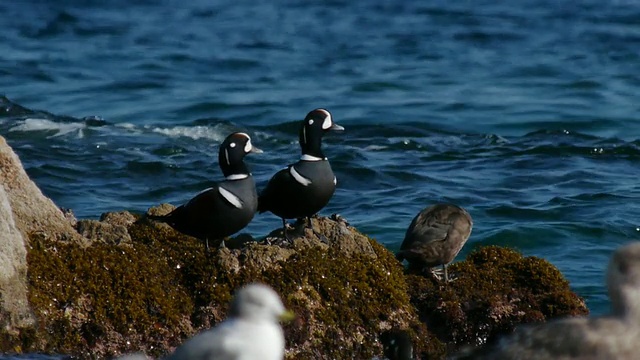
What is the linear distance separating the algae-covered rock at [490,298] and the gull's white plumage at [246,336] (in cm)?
326

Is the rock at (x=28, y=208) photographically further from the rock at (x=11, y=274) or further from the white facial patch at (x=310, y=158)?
the white facial patch at (x=310, y=158)

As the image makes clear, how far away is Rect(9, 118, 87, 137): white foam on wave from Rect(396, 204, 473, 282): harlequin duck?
1062 centimetres

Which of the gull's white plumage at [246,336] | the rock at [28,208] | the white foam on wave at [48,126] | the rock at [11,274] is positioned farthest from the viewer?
the white foam on wave at [48,126]

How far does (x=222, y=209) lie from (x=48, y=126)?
11600mm

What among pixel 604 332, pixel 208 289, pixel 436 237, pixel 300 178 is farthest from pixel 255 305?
pixel 436 237

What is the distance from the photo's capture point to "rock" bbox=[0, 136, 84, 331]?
8.60 meters

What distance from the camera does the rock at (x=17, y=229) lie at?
8602 millimetres

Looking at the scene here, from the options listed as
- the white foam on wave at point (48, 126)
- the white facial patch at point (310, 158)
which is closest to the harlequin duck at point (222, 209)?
the white facial patch at point (310, 158)

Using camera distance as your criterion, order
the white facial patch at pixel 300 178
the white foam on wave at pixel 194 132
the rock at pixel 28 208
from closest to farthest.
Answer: the rock at pixel 28 208, the white facial patch at pixel 300 178, the white foam on wave at pixel 194 132

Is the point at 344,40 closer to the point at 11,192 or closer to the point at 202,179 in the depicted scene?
the point at 202,179

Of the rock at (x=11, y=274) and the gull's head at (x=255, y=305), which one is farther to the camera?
the rock at (x=11, y=274)

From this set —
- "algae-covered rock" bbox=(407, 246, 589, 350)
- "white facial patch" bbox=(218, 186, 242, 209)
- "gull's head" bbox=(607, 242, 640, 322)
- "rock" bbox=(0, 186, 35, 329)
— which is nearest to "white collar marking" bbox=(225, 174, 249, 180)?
"white facial patch" bbox=(218, 186, 242, 209)

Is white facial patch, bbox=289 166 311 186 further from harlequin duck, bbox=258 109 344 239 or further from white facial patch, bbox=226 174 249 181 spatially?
white facial patch, bbox=226 174 249 181

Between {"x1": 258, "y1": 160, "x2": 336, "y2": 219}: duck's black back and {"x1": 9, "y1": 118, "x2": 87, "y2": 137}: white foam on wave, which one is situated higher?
{"x1": 258, "y1": 160, "x2": 336, "y2": 219}: duck's black back
